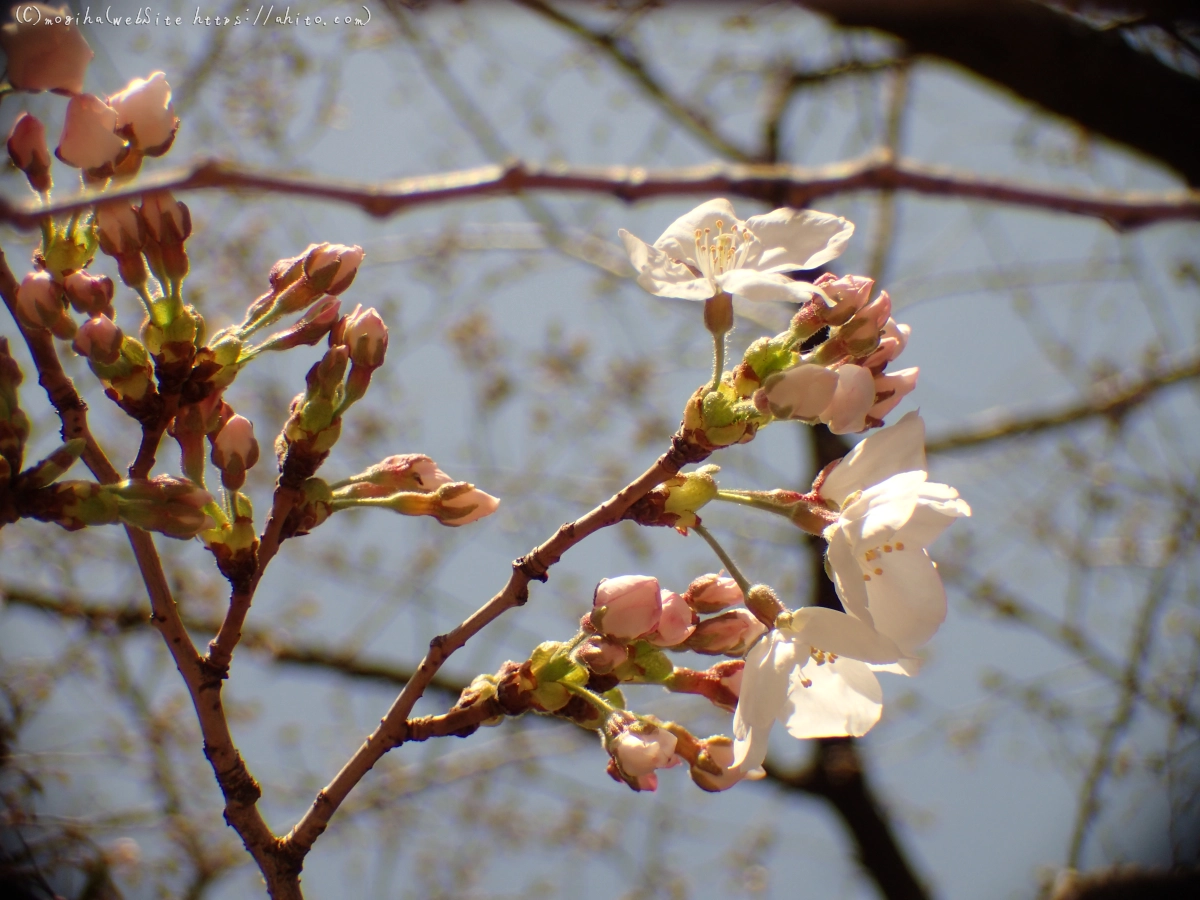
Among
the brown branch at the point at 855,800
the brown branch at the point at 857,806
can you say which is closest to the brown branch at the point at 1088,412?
the brown branch at the point at 855,800

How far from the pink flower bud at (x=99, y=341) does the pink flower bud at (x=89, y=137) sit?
6.1 inches

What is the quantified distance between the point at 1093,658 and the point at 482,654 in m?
2.22

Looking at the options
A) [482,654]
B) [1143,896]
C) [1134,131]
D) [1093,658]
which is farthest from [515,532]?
[1143,896]

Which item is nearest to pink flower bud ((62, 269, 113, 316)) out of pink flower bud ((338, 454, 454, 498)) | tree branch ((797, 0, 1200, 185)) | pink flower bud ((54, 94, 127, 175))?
pink flower bud ((54, 94, 127, 175))

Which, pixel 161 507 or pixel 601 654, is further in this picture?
pixel 601 654

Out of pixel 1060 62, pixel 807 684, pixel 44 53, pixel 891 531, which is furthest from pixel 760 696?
pixel 1060 62

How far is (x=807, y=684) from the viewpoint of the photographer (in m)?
0.76

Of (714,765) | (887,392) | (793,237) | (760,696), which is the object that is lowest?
(714,765)

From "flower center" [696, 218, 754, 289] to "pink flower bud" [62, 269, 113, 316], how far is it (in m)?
0.53

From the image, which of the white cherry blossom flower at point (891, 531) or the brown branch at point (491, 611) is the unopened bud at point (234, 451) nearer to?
the brown branch at point (491, 611)

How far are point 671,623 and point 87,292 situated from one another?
1.86 ft

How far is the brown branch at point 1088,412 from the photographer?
286cm

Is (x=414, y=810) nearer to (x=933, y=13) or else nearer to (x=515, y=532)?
(x=515, y=532)

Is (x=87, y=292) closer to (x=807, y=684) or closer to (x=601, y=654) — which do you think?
(x=601, y=654)
